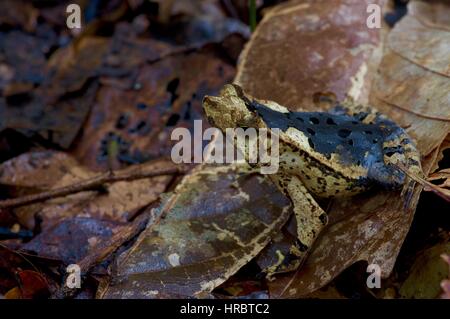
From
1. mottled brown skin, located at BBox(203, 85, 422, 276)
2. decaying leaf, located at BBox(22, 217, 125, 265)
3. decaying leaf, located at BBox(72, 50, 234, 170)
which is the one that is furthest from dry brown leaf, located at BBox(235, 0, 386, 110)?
decaying leaf, located at BBox(22, 217, 125, 265)

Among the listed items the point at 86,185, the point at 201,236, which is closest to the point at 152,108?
the point at 86,185

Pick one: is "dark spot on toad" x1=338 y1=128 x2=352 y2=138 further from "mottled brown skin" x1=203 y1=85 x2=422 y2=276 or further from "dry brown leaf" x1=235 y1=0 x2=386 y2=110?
"dry brown leaf" x1=235 y1=0 x2=386 y2=110

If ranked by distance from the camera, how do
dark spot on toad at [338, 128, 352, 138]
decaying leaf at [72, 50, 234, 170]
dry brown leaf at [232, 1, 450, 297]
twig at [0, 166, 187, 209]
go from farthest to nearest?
decaying leaf at [72, 50, 234, 170]
twig at [0, 166, 187, 209]
dark spot on toad at [338, 128, 352, 138]
dry brown leaf at [232, 1, 450, 297]

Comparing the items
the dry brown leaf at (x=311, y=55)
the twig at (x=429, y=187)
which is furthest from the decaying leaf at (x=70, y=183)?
the twig at (x=429, y=187)

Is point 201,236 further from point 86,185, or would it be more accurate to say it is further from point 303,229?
point 86,185

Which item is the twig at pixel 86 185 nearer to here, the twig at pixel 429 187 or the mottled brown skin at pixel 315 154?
the mottled brown skin at pixel 315 154

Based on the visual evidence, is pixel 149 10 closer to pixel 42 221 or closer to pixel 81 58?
pixel 81 58

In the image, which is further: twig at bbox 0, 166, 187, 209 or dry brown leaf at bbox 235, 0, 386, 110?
dry brown leaf at bbox 235, 0, 386, 110
